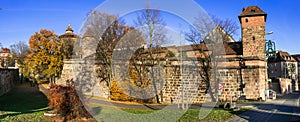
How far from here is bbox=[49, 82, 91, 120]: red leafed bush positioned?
10.2m

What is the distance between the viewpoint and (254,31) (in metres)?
25.1

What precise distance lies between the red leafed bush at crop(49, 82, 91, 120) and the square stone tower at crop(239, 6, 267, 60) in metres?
20.0

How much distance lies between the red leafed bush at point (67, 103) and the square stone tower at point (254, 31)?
20036 millimetres

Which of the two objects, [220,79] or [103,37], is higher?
[103,37]

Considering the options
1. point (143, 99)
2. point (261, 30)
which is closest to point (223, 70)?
point (143, 99)

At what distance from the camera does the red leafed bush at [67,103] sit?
33.6ft

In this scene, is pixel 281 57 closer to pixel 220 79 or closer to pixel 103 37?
pixel 220 79

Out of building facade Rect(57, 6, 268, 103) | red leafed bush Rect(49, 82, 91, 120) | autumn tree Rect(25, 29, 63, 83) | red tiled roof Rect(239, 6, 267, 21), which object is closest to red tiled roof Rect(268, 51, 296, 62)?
red tiled roof Rect(239, 6, 267, 21)

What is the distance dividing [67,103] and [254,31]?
21.1m

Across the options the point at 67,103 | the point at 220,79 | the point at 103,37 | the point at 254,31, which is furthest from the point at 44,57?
the point at 254,31

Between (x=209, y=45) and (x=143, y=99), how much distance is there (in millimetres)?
7771

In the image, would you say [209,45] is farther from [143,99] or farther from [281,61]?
[281,61]

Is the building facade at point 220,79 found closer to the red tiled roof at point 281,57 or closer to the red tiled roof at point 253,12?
the red tiled roof at point 253,12

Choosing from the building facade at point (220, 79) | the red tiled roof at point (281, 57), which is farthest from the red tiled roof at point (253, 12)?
the red tiled roof at point (281, 57)
